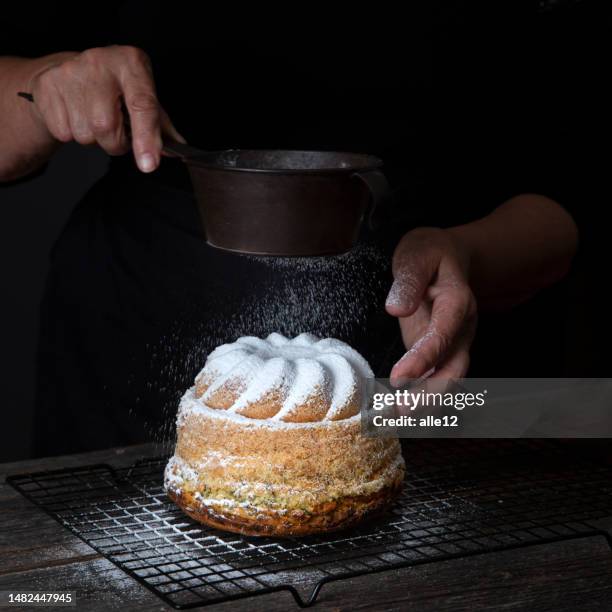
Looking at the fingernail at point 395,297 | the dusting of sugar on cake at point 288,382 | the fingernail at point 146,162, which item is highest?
the fingernail at point 146,162

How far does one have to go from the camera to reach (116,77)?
4.73 feet

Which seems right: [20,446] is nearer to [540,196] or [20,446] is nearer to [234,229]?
[540,196]

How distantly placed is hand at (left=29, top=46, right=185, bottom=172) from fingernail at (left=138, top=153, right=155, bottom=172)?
31mm

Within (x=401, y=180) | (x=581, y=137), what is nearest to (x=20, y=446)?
(x=401, y=180)

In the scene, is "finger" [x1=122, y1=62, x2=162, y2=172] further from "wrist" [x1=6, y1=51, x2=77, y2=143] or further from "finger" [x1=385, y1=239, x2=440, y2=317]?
"finger" [x1=385, y1=239, x2=440, y2=317]

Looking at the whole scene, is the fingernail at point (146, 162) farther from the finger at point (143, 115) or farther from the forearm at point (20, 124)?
the forearm at point (20, 124)

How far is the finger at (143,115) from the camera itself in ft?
4.41

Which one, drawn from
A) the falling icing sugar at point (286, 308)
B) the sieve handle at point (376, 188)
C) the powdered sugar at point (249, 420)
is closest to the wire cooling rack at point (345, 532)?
the powdered sugar at point (249, 420)

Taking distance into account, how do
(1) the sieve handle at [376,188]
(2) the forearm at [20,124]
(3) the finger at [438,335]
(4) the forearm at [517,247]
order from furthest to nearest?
(4) the forearm at [517,247] → (2) the forearm at [20,124] → (3) the finger at [438,335] → (1) the sieve handle at [376,188]

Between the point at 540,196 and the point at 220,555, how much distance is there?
3.47 feet

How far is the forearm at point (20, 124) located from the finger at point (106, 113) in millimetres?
233

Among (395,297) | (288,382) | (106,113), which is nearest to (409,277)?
(395,297)

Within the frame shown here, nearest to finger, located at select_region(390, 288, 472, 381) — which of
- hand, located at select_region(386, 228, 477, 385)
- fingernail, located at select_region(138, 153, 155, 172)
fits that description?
hand, located at select_region(386, 228, 477, 385)

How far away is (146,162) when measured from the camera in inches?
52.5
